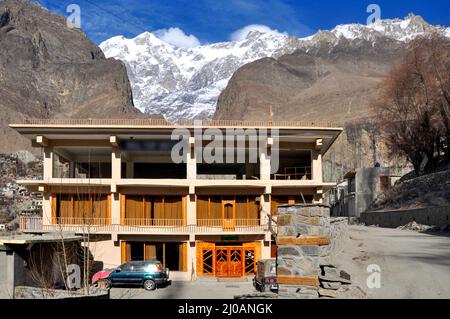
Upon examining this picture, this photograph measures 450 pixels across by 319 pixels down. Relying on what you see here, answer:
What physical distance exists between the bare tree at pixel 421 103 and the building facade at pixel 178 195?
94.0 ft

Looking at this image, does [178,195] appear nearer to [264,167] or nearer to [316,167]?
[264,167]

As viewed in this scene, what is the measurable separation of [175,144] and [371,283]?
82.4ft

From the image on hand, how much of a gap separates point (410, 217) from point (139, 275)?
2648 centimetres

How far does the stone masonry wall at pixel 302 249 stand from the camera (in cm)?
1143

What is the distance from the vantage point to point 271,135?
37.1 m

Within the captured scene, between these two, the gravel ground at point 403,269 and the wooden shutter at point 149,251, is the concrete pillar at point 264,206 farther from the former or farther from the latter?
the gravel ground at point 403,269

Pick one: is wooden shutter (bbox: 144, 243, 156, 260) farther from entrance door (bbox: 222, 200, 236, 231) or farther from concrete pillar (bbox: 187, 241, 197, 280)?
entrance door (bbox: 222, 200, 236, 231)

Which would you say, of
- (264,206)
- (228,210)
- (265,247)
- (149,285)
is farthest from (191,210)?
(149,285)

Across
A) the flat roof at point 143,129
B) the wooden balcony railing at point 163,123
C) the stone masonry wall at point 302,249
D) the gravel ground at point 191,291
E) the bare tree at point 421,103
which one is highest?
the bare tree at point 421,103

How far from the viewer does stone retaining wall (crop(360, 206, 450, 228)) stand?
40.0 m

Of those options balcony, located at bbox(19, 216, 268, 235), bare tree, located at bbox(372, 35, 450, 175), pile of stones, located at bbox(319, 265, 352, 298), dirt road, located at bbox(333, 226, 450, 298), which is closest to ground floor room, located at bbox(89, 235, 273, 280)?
balcony, located at bbox(19, 216, 268, 235)

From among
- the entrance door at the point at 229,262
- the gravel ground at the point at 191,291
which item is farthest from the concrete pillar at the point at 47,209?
the entrance door at the point at 229,262

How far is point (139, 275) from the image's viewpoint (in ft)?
99.6

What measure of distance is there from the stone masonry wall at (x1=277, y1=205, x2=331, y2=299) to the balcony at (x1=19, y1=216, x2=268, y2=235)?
24983 millimetres
